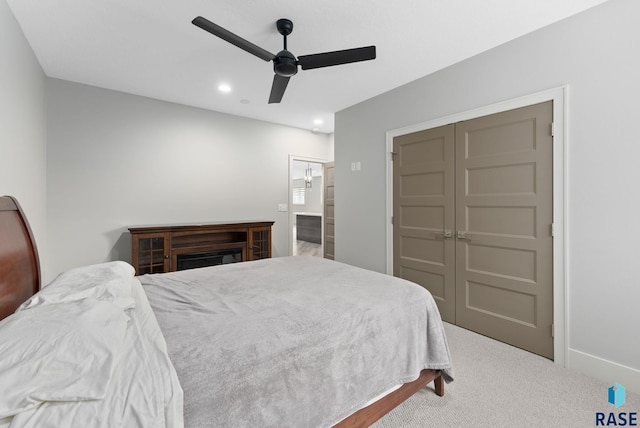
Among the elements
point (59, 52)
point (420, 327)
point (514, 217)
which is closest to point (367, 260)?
point (514, 217)

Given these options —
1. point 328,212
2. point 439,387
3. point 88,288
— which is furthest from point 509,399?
point 328,212

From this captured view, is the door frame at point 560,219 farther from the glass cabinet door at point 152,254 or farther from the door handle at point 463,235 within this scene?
the glass cabinet door at point 152,254

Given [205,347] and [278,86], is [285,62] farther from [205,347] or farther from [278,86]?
[205,347]

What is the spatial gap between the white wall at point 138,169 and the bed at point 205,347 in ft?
6.59

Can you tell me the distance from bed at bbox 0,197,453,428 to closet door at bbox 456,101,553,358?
1.16 metres

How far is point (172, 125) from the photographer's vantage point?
12.8ft

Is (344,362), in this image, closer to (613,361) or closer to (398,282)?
(398,282)

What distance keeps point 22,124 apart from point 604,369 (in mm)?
4846

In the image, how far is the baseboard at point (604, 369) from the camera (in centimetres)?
192

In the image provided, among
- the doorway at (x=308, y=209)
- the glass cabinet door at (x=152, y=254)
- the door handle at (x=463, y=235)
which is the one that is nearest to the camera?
the door handle at (x=463, y=235)

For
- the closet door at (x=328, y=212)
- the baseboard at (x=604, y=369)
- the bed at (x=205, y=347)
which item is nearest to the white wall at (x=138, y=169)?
the closet door at (x=328, y=212)

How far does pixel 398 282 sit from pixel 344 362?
77 centimetres

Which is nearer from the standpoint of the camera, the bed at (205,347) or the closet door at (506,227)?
the bed at (205,347)

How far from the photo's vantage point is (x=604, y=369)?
79.8 inches
